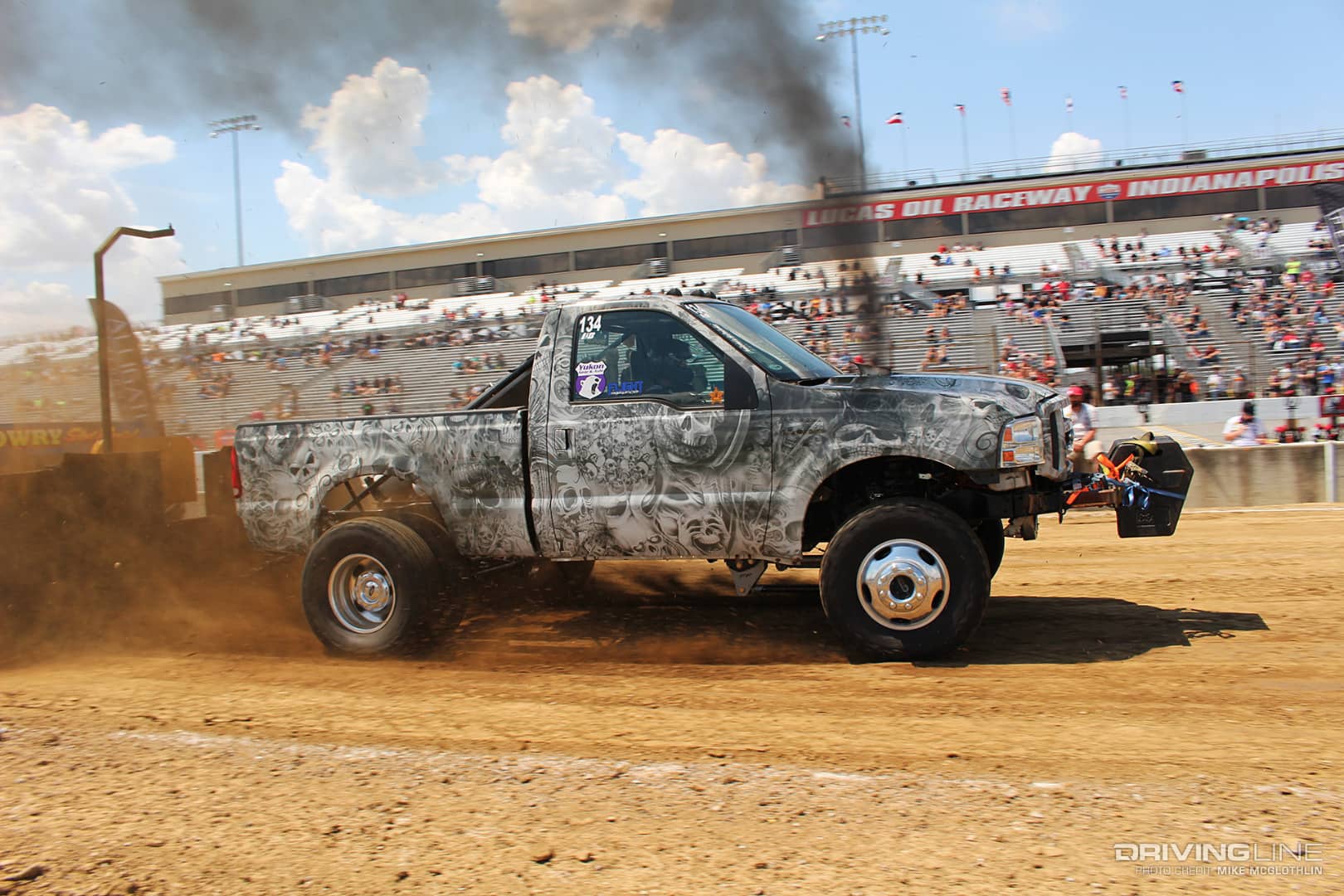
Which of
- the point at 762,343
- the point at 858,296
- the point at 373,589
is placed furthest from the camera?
the point at 858,296

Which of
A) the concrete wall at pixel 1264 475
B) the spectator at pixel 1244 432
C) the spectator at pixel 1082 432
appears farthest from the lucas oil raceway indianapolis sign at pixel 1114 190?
the spectator at pixel 1082 432

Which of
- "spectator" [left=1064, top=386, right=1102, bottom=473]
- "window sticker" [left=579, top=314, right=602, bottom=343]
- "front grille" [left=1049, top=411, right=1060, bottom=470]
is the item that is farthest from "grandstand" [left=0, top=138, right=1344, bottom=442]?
"spectator" [left=1064, top=386, right=1102, bottom=473]

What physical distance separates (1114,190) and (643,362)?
133ft

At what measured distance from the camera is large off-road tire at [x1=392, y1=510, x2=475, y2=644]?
591 cm

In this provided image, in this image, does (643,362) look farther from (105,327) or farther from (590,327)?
(105,327)

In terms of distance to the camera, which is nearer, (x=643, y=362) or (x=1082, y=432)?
(x=643, y=362)

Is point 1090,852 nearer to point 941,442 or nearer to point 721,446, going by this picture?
point 941,442

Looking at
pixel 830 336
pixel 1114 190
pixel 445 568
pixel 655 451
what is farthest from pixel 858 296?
pixel 1114 190

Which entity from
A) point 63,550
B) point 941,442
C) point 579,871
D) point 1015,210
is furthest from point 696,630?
point 1015,210

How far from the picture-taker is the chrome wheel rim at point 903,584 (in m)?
4.99

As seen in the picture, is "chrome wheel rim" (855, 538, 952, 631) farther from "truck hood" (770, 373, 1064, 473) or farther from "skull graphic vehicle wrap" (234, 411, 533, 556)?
"skull graphic vehicle wrap" (234, 411, 533, 556)

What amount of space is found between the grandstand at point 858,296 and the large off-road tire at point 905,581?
2072mm

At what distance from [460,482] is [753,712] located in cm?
232

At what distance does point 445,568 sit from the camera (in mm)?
5918
